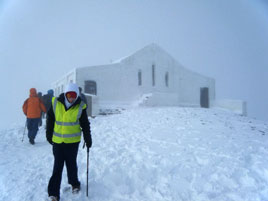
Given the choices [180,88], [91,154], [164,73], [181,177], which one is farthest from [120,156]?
[180,88]

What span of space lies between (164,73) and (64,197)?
2028 cm

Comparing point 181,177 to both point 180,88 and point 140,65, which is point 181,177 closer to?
point 140,65

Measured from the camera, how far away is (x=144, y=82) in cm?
2094

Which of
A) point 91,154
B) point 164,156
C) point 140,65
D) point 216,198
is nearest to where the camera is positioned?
point 216,198

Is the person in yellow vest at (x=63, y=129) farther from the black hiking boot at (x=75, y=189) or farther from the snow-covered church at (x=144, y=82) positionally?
the snow-covered church at (x=144, y=82)

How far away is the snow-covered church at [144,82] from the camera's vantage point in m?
18.1

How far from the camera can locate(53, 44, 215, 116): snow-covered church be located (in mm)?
18098

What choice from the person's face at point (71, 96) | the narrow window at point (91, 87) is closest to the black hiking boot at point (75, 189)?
the person's face at point (71, 96)

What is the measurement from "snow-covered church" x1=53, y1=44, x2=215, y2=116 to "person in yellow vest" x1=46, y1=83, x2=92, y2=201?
10829mm

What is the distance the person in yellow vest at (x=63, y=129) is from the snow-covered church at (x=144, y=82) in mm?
10829

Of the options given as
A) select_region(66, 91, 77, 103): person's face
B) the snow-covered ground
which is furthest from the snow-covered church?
select_region(66, 91, 77, 103): person's face

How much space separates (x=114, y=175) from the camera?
13.8 ft

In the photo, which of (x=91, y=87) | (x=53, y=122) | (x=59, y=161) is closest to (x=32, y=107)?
(x=53, y=122)

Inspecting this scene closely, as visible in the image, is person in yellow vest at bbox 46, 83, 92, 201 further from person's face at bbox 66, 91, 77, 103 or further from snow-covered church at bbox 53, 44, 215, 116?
snow-covered church at bbox 53, 44, 215, 116
